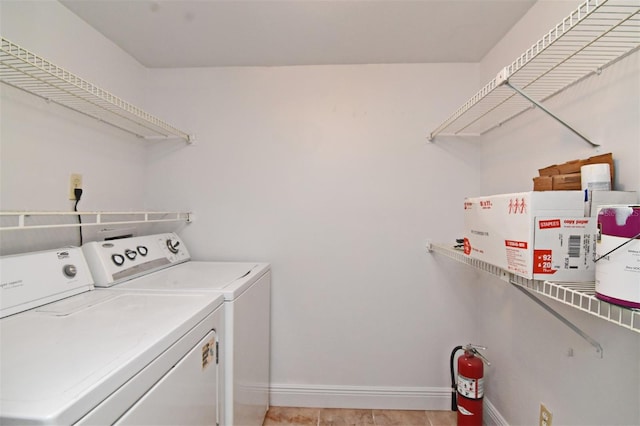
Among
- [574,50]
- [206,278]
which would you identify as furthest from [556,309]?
[206,278]

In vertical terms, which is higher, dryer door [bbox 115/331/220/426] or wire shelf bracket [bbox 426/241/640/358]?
wire shelf bracket [bbox 426/241/640/358]

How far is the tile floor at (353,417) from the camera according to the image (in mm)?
1769

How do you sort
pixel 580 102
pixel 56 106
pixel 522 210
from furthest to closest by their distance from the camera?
pixel 56 106, pixel 580 102, pixel 522 210

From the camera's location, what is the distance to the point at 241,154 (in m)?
2.00

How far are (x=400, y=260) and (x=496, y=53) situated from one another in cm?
141

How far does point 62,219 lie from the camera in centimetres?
140

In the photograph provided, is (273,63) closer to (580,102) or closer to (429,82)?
(429,82)

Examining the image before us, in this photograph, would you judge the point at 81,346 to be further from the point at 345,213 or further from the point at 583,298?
the point at 345,213

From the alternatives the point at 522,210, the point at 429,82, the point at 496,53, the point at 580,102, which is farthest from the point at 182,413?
the point at 496,53

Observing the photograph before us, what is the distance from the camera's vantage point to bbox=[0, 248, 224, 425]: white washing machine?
1.89 feet

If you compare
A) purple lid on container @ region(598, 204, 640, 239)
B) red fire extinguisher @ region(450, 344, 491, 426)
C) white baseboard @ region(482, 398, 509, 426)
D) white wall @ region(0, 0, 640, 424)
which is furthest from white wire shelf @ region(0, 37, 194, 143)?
white baseboard @ region(482, 398, 509, 426)

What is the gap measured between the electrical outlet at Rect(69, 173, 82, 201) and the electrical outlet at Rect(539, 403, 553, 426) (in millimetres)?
2521

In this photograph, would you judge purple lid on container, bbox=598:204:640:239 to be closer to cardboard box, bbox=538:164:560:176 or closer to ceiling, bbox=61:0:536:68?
cardboard box, bbox=538:164:560:176

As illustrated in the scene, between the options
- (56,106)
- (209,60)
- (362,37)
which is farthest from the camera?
(209,60)
